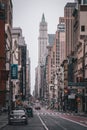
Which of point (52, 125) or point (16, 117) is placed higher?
point (16, 117)

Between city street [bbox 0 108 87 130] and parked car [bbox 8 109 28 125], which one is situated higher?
parked car [bbox 8 109 28 125]

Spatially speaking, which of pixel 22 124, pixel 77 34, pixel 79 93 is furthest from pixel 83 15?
pixel 22 124

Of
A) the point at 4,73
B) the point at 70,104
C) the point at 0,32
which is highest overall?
the point at 0,32

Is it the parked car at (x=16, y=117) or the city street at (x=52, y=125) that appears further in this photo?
the parked car at (x=16, y=117)

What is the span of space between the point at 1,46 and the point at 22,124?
55431mm

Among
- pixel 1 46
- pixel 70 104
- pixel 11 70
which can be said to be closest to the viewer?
pixel 11 70

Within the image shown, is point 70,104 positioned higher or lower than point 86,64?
lower

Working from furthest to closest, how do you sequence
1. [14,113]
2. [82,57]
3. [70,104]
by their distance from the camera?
[70,104]
[82,57]
[14,113]

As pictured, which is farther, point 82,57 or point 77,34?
point 77,34

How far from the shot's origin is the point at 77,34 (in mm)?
171500

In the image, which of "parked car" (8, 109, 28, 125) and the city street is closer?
the city street

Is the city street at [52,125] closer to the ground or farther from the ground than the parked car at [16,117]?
closer to the ground

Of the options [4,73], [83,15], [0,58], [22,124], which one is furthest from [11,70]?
[83,15]

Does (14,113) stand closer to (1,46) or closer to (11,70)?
(11,70)
